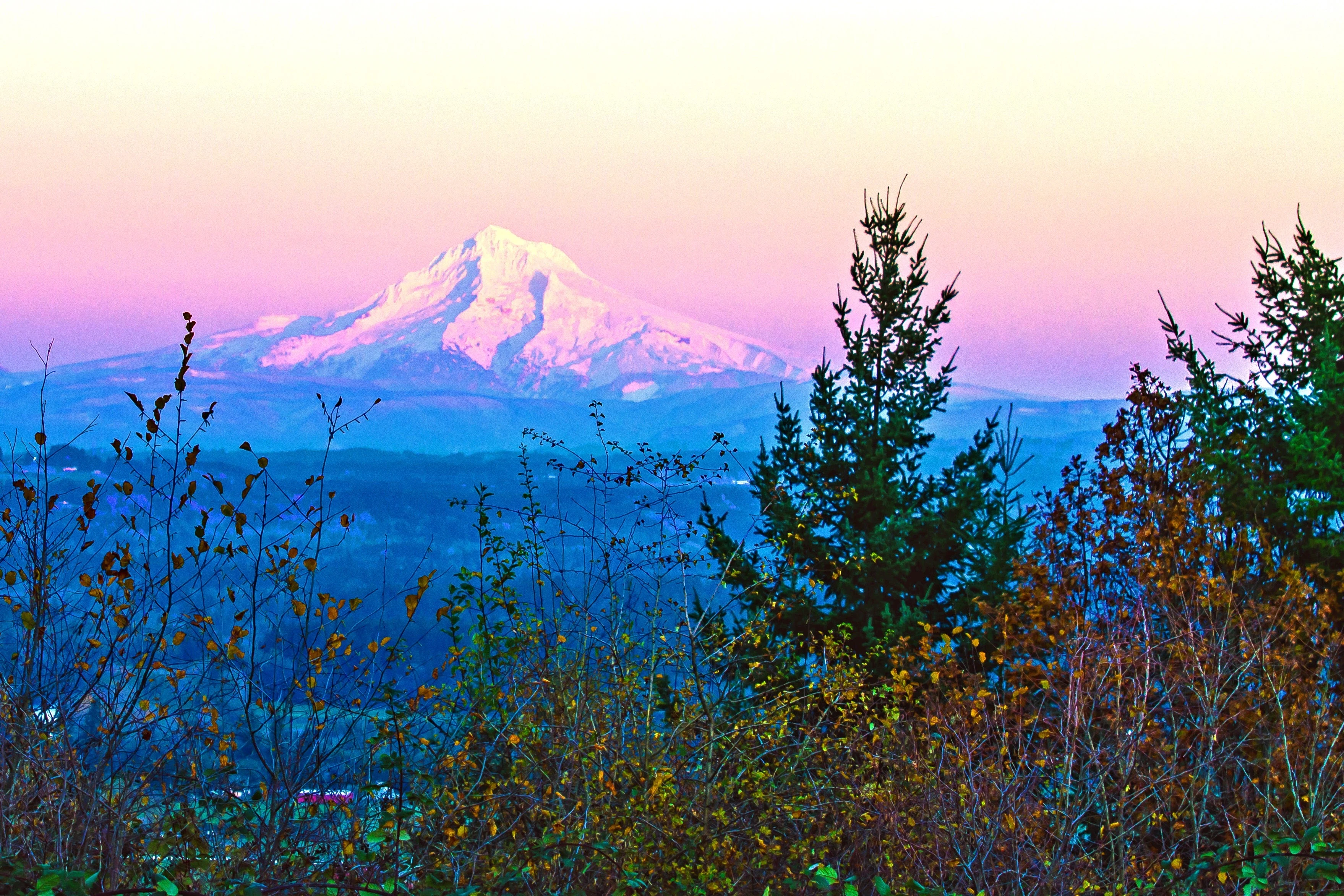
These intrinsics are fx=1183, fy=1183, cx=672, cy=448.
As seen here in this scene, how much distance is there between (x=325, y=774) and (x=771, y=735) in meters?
3.45

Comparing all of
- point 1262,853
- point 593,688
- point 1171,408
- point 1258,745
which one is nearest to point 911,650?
point 1171,408

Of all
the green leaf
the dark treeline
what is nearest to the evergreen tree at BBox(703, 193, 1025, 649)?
the dark treeline

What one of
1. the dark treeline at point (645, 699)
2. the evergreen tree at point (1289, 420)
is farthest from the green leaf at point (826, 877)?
the evergreen tree at point (1289, 420)

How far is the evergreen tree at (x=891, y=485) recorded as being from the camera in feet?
57.1

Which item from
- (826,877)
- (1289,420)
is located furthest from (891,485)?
(826,877)

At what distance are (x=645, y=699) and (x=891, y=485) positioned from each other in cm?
1040

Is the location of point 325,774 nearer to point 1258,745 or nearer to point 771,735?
point 771,735

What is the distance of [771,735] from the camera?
877cm

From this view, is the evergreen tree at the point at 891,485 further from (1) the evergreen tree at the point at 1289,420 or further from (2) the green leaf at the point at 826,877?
(2) the green leaf at the point at 826,877

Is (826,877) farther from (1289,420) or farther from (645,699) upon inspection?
(1289,420)

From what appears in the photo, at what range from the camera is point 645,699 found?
8430mm

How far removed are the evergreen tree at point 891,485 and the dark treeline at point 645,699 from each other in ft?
7.10

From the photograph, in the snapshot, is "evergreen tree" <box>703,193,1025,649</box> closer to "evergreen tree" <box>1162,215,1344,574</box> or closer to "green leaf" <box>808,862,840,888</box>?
"evergreen tree" <box>1162,215,1344,574</box>

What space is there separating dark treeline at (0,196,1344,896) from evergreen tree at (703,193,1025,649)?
2165 millimetres
